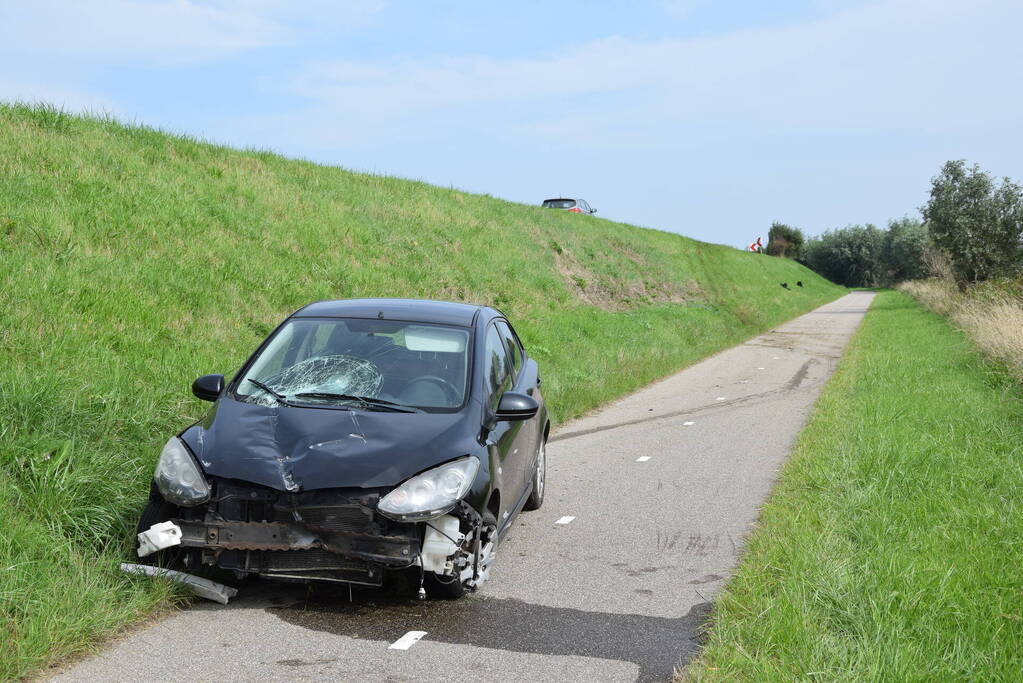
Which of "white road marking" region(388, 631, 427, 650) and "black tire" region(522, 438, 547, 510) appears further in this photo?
"black tire" region(522, 438, 547, 510)

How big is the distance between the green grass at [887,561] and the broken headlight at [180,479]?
2602 mm

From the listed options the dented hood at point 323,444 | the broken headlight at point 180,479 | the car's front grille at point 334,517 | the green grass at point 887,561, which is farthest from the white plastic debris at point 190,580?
the green grass at point 887,561

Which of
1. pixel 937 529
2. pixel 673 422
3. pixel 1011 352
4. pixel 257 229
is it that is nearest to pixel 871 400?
pixel 673 422

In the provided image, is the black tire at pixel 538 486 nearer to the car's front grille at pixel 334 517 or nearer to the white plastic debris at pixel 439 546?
the white plastic debris at pixel 439 546

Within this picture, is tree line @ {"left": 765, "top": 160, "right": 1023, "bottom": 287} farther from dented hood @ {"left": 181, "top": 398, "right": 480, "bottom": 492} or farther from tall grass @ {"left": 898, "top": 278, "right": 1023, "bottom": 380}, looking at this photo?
dented hood @ {"left": 181, "top": 398, "right": 480, "bottom": 492}

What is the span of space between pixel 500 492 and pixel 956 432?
20.0 feet

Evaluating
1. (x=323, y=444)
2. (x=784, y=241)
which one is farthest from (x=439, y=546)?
(x=784, y=241)

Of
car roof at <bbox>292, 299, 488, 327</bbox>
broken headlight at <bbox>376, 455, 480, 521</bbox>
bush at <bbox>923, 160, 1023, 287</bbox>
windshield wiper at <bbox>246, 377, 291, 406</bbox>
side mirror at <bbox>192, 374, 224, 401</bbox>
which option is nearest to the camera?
broken headlight at <bbox>376, 455, 480, 521</bbox>

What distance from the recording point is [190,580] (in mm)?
4910

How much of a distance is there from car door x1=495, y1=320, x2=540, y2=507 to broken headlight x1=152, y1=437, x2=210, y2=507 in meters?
1.95

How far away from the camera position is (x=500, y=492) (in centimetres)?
546

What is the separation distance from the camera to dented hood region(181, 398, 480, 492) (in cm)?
478

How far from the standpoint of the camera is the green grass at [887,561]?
13.4 ft

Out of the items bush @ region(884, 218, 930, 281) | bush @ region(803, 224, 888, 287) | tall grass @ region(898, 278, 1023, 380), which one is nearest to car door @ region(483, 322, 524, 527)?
tall grass @ region(898, 278, 1023, 380)
